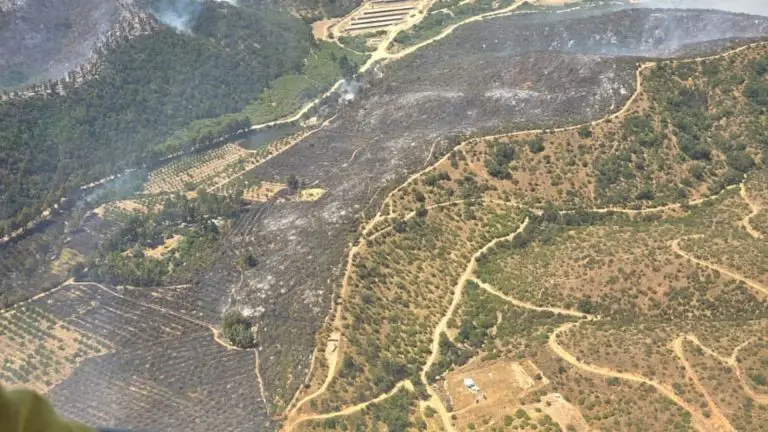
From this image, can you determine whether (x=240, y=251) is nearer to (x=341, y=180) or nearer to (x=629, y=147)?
(x=341, y=180)

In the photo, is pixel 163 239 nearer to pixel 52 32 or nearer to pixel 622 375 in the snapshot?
pixel 622 375

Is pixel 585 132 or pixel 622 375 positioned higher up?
pixel 585 132

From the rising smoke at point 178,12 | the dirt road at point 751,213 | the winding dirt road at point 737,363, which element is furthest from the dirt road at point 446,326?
the rising smoke at point 178,12

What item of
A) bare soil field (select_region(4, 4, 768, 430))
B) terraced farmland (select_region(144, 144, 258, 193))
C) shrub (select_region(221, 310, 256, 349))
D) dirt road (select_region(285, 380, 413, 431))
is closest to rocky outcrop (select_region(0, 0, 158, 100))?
terraced farmland (select_region(144, 144, 258, 193))

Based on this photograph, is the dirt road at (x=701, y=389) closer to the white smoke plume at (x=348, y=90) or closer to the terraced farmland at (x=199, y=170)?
the terraced farmland at (x=199, y=170)

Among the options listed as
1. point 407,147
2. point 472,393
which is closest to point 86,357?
point 472,393

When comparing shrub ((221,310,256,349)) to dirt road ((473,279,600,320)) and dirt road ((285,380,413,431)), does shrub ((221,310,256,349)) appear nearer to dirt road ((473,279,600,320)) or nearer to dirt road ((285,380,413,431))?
dirt road ((285,380,413,431))

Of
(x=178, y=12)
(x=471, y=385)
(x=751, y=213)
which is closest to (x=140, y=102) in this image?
(x=178, y=12)

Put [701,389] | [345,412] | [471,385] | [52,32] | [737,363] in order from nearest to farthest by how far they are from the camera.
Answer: [701,389]
[737,363]
[345,412]
[471,385]
[52,32]
